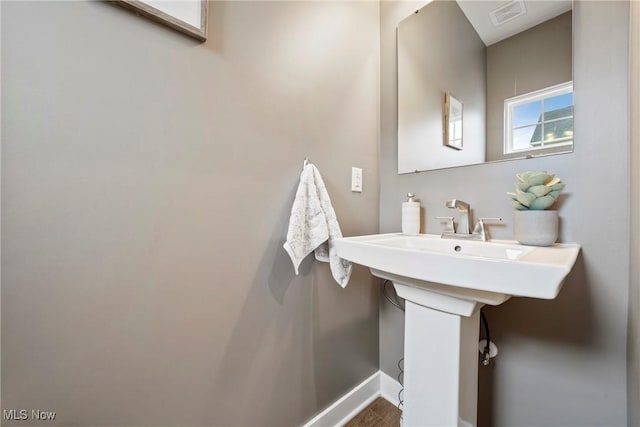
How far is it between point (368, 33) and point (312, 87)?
54cm

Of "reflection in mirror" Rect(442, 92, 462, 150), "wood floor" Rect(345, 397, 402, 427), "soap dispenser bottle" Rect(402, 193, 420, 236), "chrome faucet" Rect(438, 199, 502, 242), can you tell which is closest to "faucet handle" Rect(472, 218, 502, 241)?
"chrome faucet" Rect(438, 199, 502, 242)

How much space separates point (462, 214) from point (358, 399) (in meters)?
1.01

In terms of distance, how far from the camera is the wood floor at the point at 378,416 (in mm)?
1088

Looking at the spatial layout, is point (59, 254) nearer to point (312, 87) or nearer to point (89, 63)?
point (89, 63)

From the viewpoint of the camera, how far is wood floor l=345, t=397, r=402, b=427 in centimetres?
109

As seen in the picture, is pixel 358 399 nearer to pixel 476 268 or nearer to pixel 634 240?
pixel 476 268

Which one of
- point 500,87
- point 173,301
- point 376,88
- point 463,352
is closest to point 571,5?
point 500,87

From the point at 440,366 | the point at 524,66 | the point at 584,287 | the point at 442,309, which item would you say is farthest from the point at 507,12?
the point at 440,366

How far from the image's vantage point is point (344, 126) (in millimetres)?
1100

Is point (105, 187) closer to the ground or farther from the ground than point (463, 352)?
farther from the ground

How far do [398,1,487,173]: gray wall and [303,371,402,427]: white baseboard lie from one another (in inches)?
43.2

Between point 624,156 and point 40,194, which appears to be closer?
point 40,194

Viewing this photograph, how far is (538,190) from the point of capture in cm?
72

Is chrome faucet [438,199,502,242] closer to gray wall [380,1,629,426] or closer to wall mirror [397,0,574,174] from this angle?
gray wall [380,1,629,426]
